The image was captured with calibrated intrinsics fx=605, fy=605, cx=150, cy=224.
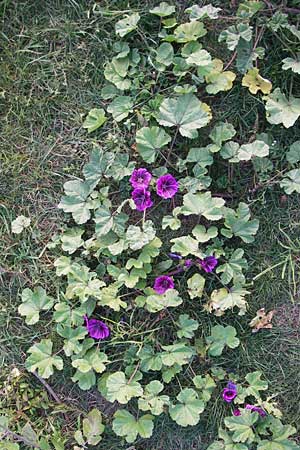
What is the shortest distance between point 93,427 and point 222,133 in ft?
4.74

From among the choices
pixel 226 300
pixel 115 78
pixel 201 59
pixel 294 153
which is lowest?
pixel 226 300

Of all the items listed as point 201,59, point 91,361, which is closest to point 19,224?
point 91,361

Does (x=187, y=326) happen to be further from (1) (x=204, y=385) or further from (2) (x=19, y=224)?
(2) (x=19, y=224)

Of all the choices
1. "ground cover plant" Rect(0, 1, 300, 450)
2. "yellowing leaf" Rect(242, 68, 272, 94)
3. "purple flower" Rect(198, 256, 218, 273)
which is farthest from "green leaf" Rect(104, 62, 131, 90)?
"purple flower" Rect(198, 256, 218, 273)

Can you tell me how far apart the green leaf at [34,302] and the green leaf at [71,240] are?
0.73 ft

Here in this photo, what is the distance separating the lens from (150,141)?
8.74ft

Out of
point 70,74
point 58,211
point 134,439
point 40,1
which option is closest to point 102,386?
point 134,439

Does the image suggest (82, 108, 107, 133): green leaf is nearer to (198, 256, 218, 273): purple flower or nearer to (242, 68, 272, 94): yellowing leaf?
(242, 68, 272, 94): yellowing leaf

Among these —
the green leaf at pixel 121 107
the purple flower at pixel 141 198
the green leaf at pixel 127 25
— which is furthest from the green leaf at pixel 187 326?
the green leaf at pixel 127 25

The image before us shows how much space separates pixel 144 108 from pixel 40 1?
710 mm

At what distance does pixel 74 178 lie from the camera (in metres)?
2.81

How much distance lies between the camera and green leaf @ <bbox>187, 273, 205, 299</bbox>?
267cm

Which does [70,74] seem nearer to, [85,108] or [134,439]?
[85,108]

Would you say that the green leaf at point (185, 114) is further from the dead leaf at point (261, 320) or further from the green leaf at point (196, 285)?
the dead leaf at point (261, 320)
